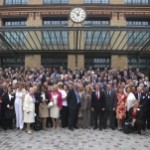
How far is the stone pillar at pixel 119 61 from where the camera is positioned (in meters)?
33.9

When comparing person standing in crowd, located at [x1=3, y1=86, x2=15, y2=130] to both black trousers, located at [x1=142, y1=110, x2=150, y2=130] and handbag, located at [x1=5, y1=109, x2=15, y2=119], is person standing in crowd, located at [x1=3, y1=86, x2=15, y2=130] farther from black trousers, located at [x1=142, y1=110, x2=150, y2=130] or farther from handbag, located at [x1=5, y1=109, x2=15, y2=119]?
black trousers, located at [x1=142, y1=110, x2=150, y2=130]

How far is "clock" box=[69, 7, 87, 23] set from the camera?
26219 mm

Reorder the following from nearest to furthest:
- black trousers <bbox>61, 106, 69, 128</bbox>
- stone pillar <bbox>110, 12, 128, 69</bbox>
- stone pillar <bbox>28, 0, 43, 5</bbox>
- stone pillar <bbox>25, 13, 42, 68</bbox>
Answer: black trousers <bbox>61, 106, 69, 128</bbox>
stone pillar <bbox>110, 12, 128, 69</bbox>
stone pillar <bbox>25, 13, 42, 68</bbox>
stone pillar <bbox>28, 0, 43, 5</bbox>

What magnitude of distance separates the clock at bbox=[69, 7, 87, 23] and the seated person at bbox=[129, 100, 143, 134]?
9.43 metres

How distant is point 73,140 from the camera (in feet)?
53.4

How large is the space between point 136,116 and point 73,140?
10.6 feet

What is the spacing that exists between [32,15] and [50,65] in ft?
13.9

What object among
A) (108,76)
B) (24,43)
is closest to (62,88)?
(108,76)

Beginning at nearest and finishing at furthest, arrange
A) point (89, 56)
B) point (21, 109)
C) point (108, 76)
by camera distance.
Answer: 1. point (21, 109)
2. point (108, 76)
3. point (89, 56)

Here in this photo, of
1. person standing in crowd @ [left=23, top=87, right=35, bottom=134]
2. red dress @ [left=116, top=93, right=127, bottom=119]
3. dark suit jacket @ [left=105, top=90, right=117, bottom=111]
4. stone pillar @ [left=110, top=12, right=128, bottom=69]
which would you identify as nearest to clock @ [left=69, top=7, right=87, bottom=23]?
stone pillar @ [left=110, top=12, right=128, bottom=69]

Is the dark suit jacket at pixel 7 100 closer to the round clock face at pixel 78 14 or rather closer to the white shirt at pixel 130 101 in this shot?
the white shirt at pixel 130 101

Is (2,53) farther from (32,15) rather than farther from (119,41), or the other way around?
(119,41)

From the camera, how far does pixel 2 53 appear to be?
33969mm

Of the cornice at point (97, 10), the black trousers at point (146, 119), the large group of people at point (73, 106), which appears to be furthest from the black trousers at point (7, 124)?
the cornice at point (97, 10)
